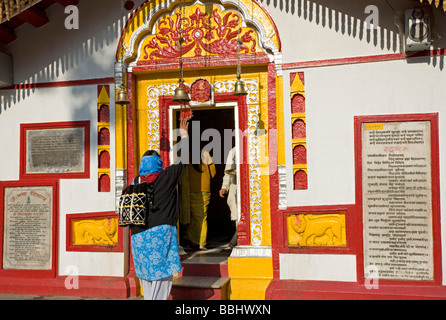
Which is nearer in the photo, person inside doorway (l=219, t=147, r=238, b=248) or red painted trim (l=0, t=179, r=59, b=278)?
red painted trim (l=0, t=179, r=59, b=278)

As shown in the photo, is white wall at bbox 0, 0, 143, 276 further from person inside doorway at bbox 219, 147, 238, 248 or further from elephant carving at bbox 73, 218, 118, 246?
person inside doorway at bbox 219, 147, 238, 248

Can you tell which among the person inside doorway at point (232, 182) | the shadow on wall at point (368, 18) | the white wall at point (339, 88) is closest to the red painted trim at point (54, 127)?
the person inside doorway at point (232, 182)

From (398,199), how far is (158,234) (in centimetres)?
282

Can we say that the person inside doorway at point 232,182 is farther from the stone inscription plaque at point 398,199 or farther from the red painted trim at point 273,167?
the stone inscription plaque at point 398,199

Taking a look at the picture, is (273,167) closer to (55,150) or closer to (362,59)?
(362,59)

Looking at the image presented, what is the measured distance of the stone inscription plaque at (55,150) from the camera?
5.99 meters

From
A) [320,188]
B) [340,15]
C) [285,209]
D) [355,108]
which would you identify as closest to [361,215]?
[320,188]

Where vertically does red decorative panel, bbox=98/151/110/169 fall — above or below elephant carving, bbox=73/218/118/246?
above

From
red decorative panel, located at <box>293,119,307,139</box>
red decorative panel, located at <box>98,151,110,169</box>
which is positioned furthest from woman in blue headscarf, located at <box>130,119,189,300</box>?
red decorative panel, located at <box>293,119,307,139</box>

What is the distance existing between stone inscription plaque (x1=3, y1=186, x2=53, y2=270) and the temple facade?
0.02 meters

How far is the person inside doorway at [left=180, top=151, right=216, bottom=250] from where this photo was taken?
22.7 feet

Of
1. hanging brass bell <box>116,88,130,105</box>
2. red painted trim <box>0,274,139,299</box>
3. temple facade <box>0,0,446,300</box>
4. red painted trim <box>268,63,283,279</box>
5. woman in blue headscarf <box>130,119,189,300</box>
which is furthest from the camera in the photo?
red painted trim <box>0,274,139,299</box>

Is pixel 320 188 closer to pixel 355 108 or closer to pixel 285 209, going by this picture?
pixel 285 209

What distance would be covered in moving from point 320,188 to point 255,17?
234 cm
